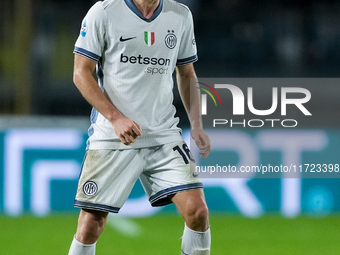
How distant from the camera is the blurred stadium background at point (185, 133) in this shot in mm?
4227

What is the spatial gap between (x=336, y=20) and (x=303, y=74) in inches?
45.0

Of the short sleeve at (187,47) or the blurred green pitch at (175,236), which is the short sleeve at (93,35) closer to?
the short sleeve at (187,47)

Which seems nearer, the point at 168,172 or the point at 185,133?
the point at 168,172

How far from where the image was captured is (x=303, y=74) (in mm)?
5746

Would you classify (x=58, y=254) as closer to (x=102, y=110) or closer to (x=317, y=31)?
(x=102, y=110)

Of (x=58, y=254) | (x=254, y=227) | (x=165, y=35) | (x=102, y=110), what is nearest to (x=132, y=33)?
(x=165, y=35)

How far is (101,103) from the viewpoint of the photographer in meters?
2.39

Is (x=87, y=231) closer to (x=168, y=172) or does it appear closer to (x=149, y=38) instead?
(x=168, y=172)

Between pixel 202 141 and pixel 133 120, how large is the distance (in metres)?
0.39

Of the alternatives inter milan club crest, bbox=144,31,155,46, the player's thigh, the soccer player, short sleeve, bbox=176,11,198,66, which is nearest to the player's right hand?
the soccer player

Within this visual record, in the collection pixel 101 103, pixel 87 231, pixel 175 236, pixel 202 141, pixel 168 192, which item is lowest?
pixel 175 236

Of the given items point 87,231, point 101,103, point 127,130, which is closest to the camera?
point 127,130

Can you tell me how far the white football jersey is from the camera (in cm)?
247
